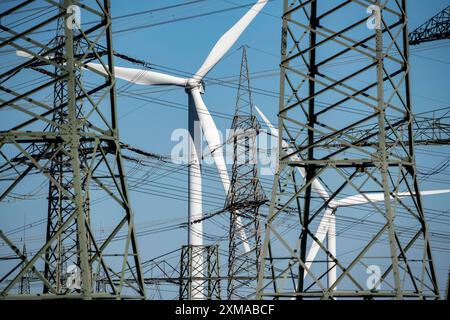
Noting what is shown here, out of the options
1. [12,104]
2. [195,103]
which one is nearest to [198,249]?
[195,103]

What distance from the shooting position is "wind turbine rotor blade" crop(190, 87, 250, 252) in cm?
4531

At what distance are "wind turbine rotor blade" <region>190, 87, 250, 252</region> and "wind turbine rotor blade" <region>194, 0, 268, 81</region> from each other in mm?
2498

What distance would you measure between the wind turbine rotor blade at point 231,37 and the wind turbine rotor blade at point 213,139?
250 cm

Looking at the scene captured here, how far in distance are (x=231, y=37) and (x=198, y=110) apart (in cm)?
553

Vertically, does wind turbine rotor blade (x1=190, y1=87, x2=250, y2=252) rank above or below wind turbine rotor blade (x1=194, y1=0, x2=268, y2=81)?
below

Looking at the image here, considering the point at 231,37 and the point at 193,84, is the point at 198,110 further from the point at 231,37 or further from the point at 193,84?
the point at 231,37

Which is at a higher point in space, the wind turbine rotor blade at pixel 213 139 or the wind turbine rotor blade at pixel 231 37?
the wind turbine rotor blade at pixel 231 37

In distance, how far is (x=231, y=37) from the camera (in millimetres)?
43406

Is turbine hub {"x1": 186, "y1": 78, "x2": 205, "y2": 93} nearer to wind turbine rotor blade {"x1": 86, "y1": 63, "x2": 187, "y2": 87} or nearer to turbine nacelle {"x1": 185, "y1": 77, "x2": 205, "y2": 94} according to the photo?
turbine nacelle {"x1": 185, "y1": 77, "x2": 205, "y2": 94}

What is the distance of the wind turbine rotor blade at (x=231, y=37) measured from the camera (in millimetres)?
42122

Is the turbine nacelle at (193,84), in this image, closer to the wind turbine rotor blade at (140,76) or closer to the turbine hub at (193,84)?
the turbine hub at (193,84)

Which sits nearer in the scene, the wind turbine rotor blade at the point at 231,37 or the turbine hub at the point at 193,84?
the wind turbine rotor blade at the point at 231,37

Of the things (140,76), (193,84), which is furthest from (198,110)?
(140,76)
